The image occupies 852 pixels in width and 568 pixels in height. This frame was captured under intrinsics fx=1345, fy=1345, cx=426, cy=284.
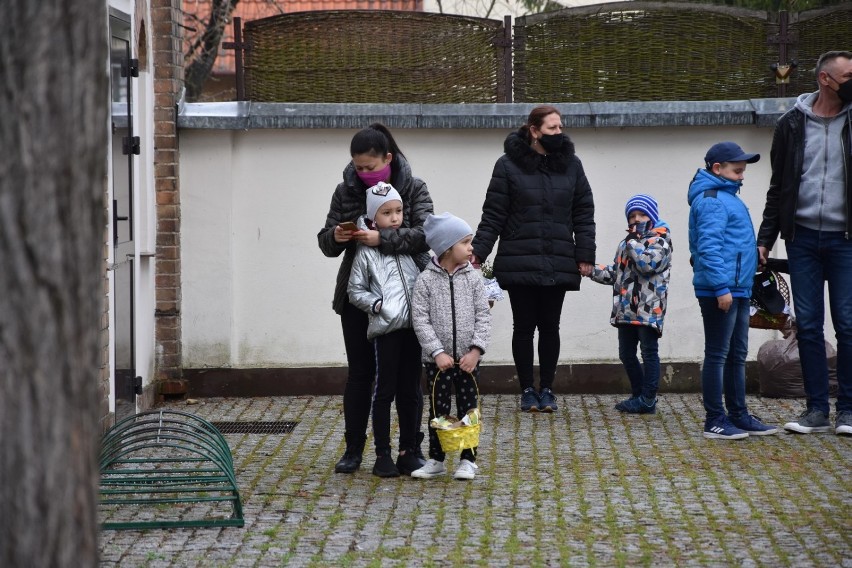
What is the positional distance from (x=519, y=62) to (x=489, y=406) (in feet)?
8.07

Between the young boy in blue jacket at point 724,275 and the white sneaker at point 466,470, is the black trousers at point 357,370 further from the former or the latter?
the young boy in blue jacket at point 724,275

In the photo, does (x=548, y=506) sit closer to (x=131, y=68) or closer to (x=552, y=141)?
(x=552, y=141)

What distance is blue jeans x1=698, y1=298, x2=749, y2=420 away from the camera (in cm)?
727

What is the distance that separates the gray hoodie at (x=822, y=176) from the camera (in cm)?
724

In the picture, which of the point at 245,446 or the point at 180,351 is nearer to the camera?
the point at 245,446

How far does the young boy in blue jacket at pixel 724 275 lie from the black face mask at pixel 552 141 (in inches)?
45.0

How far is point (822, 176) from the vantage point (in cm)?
729

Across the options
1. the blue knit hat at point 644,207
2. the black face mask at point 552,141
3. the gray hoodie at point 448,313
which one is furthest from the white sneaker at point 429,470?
the black face mask at point 552,141

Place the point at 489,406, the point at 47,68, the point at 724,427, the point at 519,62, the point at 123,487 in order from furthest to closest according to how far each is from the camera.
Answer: the point at 519,62 < the point at 489,406 < the point at 724,427 < the point at 123,487 < the point at 47,68

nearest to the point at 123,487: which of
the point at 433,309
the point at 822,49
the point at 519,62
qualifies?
the point at 433,309

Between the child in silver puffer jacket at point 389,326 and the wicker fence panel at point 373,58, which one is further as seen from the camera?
the wicker fence panel at point 373,58

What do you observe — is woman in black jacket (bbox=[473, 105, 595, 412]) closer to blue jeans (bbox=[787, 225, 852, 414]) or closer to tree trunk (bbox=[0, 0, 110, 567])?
blue jeans (bbox=[787, 225, 852, 414])

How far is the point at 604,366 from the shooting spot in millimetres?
9414

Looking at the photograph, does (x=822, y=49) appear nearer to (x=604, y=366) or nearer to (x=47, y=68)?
(x=604, y=366)
